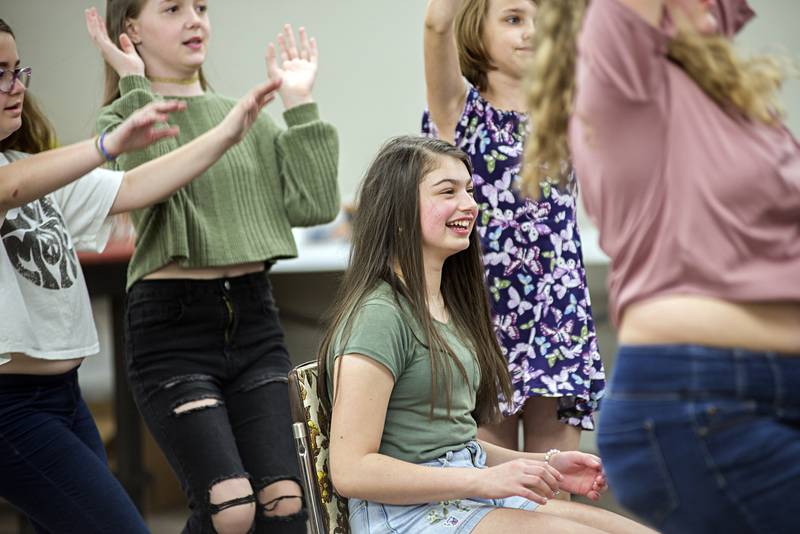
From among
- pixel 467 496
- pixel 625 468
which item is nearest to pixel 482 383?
pixel 467 496

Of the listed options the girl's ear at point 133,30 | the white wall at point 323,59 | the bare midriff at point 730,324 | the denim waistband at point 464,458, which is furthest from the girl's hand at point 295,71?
the white wall at point 323,59

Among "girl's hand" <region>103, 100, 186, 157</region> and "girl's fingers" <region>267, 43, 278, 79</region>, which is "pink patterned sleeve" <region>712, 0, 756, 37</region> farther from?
"girl's fingers" <region>267, 43, 278, 79</region>

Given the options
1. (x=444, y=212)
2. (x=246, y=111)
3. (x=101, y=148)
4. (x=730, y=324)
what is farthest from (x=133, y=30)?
(x=730, y=324)

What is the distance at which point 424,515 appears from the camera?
1.57 m

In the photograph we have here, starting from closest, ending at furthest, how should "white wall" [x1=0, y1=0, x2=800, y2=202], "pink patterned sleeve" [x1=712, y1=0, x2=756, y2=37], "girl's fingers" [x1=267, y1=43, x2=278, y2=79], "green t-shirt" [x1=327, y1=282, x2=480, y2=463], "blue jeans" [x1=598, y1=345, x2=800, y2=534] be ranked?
"blue jeans" [x1=598, y1=345, x2=800, y2=534], "pink patterned sleeve" [x1=712, y1=0, x2=756, y2=37], "green t-shirt" [x1=327, y1=282, x2=480, y2=463], "girl's fingers" [x1=267, y1=43, x2=278, y2=79], "white wall" [x1=0, y1=0, x2=800, y2=202]

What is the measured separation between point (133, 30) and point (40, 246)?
0.64 m

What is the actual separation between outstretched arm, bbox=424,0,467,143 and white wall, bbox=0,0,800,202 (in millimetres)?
2413

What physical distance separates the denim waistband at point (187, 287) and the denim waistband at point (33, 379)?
312 millimetres

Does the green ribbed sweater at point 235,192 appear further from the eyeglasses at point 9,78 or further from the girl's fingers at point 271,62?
the eyeglasses at point 9,78

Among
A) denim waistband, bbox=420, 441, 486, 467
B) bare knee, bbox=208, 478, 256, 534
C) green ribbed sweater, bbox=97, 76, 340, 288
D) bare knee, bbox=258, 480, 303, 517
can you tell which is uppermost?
green ribbed sweater, bbox=97, 76, 340, 288

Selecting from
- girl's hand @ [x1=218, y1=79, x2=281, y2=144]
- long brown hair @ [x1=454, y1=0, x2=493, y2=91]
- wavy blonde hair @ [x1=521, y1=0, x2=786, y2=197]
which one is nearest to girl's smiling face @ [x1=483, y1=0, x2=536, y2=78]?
long brown hair @ [x1=454, y1=0, x2=493, y2=91]

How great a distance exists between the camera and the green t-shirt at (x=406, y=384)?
1612mm

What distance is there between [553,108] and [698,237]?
244 millimetres

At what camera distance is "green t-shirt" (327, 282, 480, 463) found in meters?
1.61
